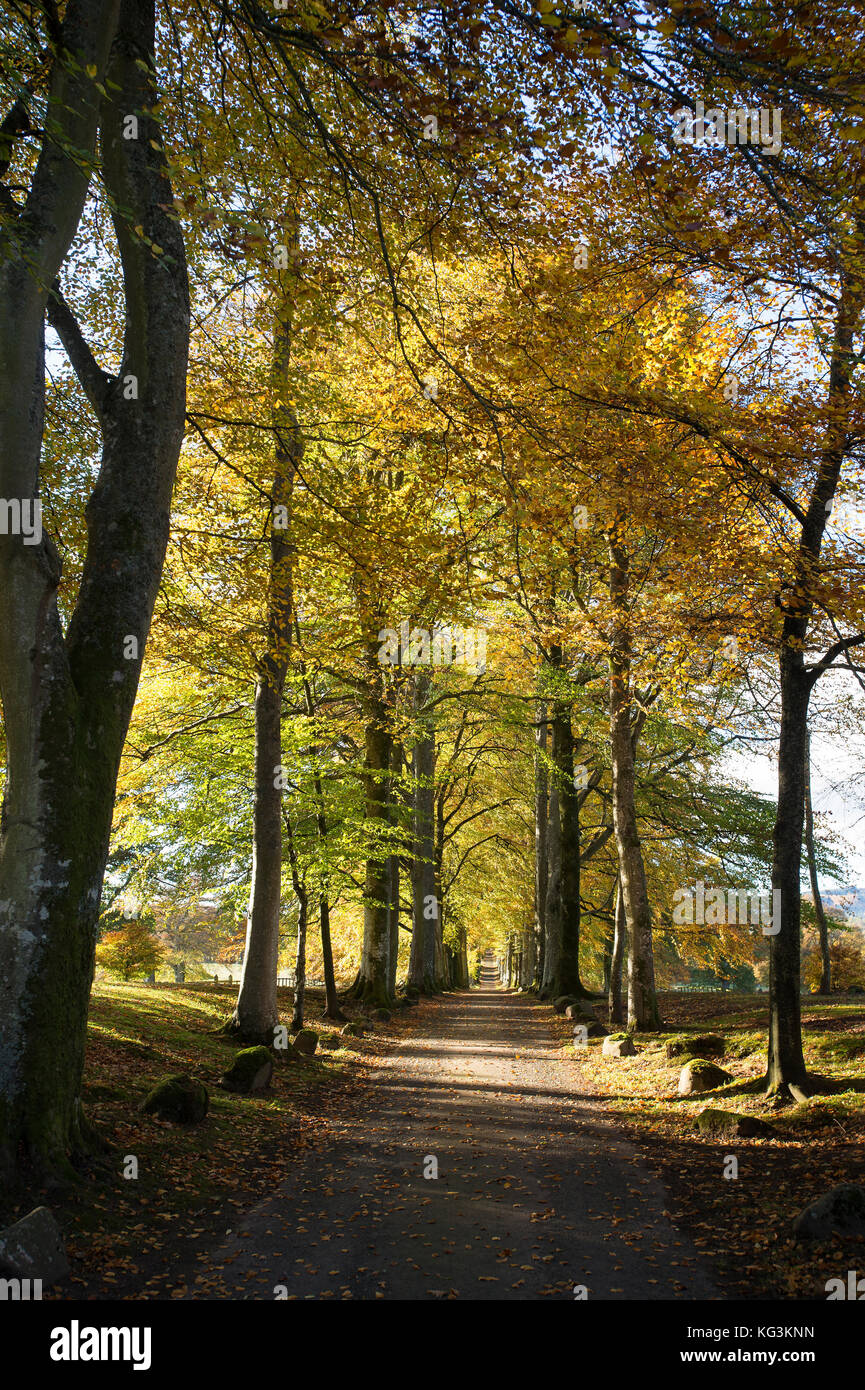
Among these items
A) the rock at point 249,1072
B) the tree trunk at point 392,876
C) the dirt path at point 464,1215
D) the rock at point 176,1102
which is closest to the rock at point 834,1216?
the dirt path at point 464,1215

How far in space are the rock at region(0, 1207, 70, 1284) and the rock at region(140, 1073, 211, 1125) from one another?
2833 mm

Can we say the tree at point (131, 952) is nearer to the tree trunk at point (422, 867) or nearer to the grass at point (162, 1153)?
the tree trunk at point (422, 867)

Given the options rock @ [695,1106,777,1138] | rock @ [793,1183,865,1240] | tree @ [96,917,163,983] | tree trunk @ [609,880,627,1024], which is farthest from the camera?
tree @ [96,917,163,983]

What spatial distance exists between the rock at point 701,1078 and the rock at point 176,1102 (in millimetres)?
5525

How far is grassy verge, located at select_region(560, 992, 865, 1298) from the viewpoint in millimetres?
4633

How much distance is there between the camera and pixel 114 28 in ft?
19.2

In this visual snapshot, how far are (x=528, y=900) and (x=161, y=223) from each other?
32975mm

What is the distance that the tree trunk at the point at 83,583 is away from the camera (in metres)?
5.03

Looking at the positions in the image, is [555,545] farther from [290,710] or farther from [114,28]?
[114,28]

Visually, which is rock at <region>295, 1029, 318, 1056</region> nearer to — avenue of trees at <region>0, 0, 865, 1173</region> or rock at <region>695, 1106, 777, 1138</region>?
avenue of trees at <region>0, 0, 865, 1173</region>

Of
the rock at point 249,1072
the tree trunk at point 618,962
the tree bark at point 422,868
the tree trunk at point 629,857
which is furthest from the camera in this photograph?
the tree bark at point 422,868

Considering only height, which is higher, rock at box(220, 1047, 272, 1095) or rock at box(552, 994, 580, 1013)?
rock at box(220, 1047, 272, 1095)

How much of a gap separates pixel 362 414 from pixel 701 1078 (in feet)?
31.1

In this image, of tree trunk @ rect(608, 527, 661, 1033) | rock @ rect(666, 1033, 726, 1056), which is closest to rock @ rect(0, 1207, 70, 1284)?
rock @ rect(666, 1033, 726, 1056)
